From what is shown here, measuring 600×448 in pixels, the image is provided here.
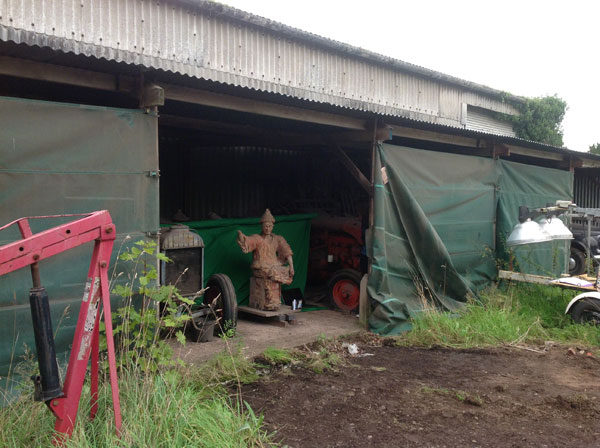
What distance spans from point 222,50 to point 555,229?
8.12 meters

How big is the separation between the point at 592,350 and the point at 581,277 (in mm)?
1422

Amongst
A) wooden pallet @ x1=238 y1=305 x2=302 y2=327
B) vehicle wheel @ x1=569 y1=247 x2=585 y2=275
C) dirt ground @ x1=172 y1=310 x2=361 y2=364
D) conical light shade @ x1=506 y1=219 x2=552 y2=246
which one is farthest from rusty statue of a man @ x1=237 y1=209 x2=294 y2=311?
vehicle wheel @ x1=569 y1=247 x2=585 y2=275

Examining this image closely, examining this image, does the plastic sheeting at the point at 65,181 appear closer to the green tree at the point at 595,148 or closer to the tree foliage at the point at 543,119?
the tree foliage at the point at 543,119

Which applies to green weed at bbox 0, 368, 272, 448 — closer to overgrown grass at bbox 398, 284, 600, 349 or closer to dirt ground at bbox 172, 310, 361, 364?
dirt ground at bbox 172, 310, 361, 364

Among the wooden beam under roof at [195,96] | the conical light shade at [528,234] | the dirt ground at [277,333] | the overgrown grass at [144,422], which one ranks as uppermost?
the wooden beam under roof at [195,96]

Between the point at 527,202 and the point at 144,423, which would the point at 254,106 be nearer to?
the point at 144,423

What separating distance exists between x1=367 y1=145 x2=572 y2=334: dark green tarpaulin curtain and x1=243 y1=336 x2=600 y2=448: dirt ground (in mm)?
1214

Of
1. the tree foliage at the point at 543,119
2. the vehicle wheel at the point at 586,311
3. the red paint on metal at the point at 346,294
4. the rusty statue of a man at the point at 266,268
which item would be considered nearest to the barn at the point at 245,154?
the red paint on metal at the point at 346,294

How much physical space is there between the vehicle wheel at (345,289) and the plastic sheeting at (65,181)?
408 centimetres

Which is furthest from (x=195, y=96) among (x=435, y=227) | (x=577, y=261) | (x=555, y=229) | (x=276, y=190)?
(x=577, y=261)

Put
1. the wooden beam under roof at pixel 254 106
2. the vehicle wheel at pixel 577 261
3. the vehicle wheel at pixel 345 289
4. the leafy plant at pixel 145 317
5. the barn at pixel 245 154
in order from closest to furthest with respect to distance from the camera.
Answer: the leafy plant at pixel 145 317 → the barn at pixel 245 154 → the wooden beam under roof at pixel 254 106 → the vehicle wheel at pixel 345 289 → the vehicle wheel at pixel 577 261

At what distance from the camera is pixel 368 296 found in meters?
7.01

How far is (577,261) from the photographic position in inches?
506

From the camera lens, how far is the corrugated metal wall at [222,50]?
725cm
